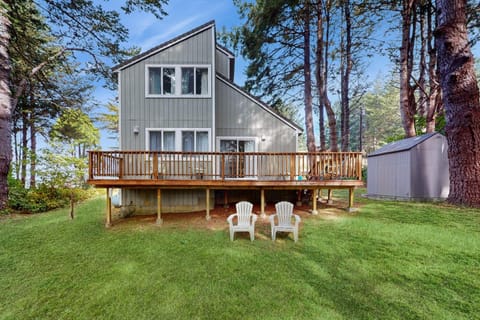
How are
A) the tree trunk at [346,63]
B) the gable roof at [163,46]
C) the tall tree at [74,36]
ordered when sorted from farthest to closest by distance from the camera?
1. the tree trunk at [346,63]
2. the tall tree at [74,36]
3. the gable roof at [163,46]

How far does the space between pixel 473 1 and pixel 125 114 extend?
17737 mm

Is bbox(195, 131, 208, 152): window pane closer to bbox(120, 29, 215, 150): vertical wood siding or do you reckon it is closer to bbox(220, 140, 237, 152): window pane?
bbox(120, 29, 215, 150): vertical wood siding

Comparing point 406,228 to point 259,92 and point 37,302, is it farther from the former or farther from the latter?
point 259,92

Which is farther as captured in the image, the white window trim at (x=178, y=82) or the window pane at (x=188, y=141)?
the window pane at (x=188, y=141)

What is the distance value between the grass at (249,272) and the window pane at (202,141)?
3230 millimetres

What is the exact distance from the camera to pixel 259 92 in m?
15.8

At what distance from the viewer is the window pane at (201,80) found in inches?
334

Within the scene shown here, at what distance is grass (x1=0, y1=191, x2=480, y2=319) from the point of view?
10.4 ft

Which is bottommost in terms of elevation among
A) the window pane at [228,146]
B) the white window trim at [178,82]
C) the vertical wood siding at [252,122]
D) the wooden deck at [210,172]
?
the wooden deck at [210,172]

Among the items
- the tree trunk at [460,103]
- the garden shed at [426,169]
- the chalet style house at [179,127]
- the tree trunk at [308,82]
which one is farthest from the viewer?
the tree trunk at [308,82]

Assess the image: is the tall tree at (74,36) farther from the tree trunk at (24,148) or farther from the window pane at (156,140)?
the window pane at (156,140)

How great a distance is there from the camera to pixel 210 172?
810cm

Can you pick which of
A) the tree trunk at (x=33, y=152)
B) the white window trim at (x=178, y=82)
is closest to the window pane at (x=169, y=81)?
the white window trim at (x=178, y=82)

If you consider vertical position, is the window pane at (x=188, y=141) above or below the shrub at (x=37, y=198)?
above
